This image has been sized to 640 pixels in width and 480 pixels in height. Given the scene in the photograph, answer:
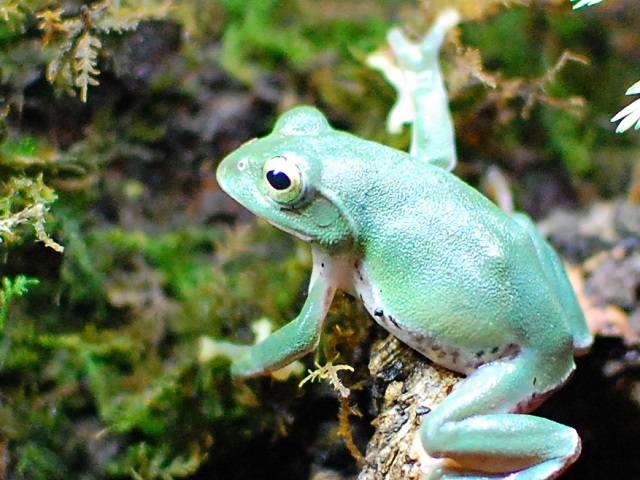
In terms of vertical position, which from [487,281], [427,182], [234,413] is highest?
[427,182]

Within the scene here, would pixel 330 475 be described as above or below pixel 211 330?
below

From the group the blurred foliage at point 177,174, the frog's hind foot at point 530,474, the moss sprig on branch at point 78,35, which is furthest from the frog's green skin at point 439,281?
the moss sprig on branch at point 78,35

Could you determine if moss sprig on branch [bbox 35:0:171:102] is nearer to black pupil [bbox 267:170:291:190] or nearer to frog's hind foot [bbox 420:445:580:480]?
black pupil [bbox 267:170:291:190]

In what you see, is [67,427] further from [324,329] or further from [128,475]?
[324,329]

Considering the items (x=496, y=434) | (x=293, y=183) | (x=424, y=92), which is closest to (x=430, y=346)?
(x=496, y=434)

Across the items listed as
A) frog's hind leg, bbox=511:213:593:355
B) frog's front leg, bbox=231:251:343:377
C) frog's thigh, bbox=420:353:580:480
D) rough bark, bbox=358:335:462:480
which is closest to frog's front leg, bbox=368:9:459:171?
frog's hind leg, bbox=511:213:593:355

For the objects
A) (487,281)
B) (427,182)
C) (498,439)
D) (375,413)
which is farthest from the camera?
(375,413)

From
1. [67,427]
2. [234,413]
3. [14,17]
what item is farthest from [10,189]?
[234,413]
